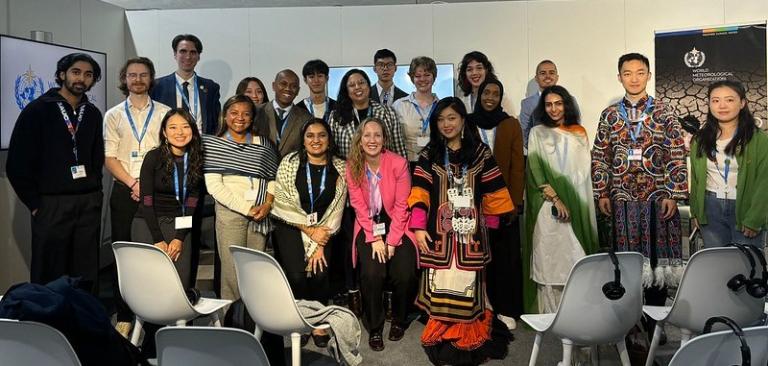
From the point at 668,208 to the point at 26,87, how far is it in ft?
14.3

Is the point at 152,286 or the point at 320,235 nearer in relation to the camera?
the point at 152,286

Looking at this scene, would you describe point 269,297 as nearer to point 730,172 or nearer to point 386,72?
point 386,72

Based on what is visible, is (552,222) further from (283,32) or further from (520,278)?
(283,32)

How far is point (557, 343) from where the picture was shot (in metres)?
3.38

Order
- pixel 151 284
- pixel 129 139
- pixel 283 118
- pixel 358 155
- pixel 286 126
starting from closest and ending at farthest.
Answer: pixel 151 284 < pixel 358 155 < pixel 129 139 < pixel 286 126 < pixel 283 118

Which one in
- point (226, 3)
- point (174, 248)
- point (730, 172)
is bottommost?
point (174, 248)

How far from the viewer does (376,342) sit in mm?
3393

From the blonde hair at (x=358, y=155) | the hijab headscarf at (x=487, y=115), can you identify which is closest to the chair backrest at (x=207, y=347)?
the blonde hair at (x=358, y=155)

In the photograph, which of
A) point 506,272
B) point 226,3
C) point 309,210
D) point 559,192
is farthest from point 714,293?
point 226,3

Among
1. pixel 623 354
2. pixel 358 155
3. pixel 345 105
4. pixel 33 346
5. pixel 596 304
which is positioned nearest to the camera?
pixel 33 346

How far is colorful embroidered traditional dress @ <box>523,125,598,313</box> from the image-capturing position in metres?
3.46

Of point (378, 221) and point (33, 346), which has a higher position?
point (378, 221)

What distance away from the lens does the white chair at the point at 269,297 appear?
7.79ft

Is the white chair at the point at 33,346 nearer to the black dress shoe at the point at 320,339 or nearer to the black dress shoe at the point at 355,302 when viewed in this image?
the black dress shoe at the point at 320,339
